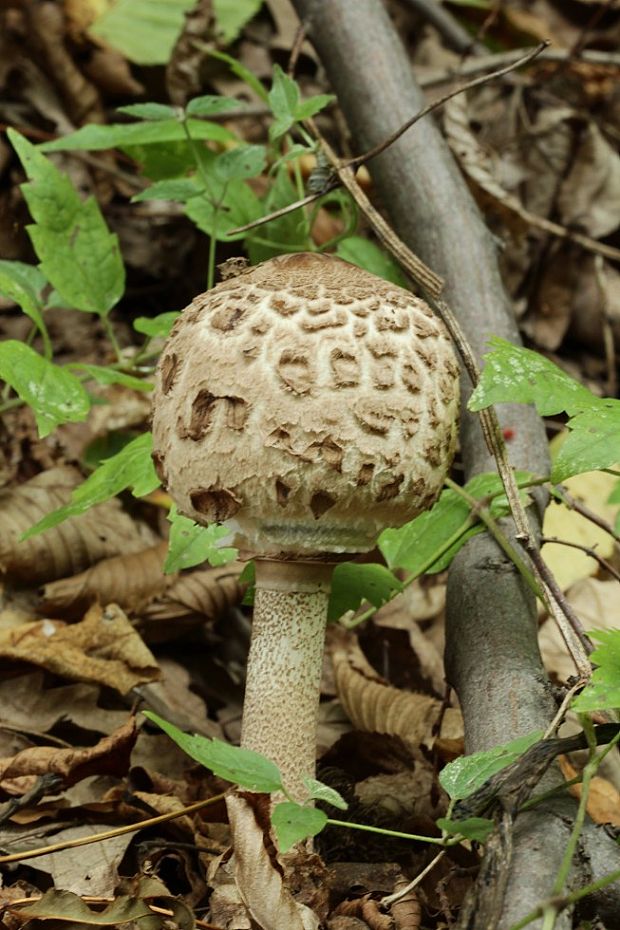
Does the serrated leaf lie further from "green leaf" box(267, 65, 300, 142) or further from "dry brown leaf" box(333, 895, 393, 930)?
"dry brown leaf" box(333, 895, 393, 930)

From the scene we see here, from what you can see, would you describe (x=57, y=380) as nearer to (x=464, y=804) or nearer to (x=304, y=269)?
(x=304, y=269)

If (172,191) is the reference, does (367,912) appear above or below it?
below

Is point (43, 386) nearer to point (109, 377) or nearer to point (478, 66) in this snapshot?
point (109, 377)

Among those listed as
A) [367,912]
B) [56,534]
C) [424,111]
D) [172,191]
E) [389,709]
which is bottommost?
[389,709]

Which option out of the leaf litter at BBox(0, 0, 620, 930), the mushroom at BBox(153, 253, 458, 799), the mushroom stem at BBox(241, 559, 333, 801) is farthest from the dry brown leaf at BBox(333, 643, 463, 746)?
the mushroom at BBox(153, 253, 458, 799)

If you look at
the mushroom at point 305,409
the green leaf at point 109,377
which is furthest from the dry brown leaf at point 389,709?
the green leaf at point 109,377

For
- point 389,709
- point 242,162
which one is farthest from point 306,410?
point 389,709

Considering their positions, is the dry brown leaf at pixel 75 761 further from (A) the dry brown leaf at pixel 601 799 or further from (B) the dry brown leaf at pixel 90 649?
(A) the dry brown leaf at pixel 601 799
